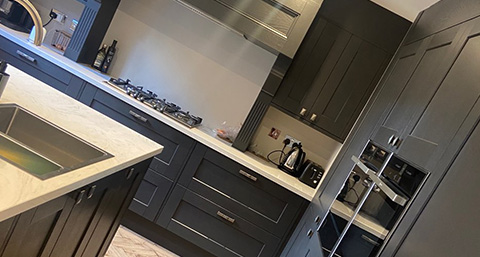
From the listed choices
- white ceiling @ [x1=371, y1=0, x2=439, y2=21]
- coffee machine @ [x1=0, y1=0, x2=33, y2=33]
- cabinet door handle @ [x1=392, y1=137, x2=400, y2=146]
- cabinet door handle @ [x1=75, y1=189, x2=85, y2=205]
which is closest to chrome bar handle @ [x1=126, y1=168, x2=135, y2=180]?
cabinet door handle @ [x1=75, y1=189, x2=85, y2=205]

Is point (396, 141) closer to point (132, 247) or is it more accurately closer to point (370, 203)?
point (370, 203)

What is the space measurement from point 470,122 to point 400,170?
457mm

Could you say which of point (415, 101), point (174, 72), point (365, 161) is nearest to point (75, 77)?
point (174, 72)

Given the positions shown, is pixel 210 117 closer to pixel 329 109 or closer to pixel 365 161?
pixel 329 109

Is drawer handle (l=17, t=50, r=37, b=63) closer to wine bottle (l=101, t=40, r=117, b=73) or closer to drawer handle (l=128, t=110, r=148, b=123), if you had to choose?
wine bottle (l=101, t=40, r=117, b=73)

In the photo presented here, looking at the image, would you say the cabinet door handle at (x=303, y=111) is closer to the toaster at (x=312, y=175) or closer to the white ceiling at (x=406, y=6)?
the toaster at (x=312, y=175)

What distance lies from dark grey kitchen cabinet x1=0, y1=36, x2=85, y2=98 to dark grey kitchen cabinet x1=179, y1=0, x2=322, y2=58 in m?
1.25

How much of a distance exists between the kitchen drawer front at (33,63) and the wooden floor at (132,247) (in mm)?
1273

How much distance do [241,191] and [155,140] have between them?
76cm

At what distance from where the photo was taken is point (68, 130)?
164 centimetres

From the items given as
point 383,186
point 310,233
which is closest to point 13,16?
point 310,233

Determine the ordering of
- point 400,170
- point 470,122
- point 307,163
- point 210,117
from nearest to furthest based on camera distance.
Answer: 1. point 470,122
2. point 400,170
3. point 307,163
4. point 210,117

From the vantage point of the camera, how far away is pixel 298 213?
2947 mm

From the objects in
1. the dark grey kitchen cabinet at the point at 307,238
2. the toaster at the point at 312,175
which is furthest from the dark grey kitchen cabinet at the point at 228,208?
the toaster at the point at 312,175
